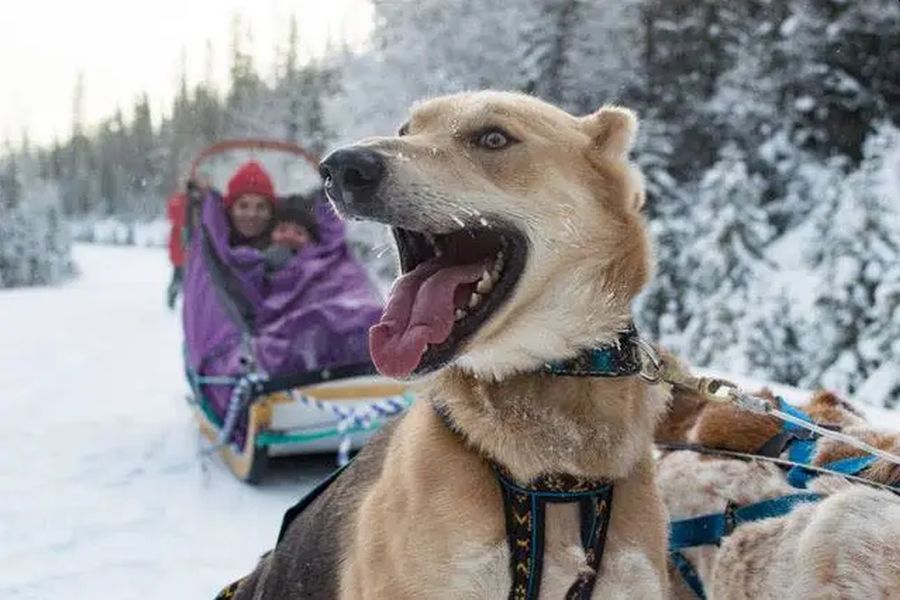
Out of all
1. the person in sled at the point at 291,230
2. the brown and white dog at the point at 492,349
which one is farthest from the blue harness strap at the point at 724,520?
the person in sled at the point at 291,230

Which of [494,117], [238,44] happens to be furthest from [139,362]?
[238,44]

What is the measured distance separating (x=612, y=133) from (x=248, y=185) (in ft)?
16.4

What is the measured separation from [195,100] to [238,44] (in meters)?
7.80

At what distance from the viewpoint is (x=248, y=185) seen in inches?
272

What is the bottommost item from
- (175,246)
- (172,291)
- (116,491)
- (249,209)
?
(172,291)

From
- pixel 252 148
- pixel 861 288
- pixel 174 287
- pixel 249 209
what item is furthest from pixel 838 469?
pixel 174 287

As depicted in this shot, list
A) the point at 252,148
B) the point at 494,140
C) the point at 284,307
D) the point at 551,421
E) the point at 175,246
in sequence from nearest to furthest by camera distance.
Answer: the point at 551,421 → the point at 494,140 → the point at 284,307 → the point at 252,148 → the point at 175,246

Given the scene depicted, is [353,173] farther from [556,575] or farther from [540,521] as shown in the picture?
[556,575]

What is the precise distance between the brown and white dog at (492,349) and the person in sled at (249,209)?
15.5 ft

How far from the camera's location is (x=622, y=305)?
2178mm

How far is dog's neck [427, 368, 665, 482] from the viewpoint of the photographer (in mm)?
1954

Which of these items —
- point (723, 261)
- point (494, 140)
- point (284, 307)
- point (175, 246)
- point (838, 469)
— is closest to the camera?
point (494, 140)

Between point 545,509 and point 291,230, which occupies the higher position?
point 291,230

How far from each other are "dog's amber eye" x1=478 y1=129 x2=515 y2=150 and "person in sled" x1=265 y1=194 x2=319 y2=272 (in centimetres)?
436
